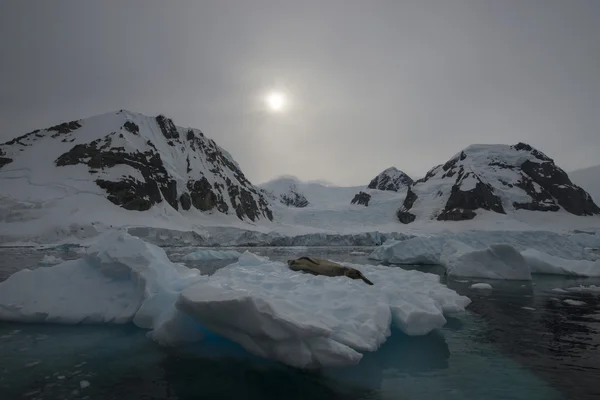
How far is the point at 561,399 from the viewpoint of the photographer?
4332mm

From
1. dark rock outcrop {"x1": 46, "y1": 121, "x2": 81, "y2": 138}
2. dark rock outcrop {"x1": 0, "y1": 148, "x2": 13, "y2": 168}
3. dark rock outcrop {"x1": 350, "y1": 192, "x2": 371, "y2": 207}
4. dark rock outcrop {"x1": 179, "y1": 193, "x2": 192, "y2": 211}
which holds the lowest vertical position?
dark rock outcrop {"x1": 179, "y1": 193, "x2": 192, "y2": 211}

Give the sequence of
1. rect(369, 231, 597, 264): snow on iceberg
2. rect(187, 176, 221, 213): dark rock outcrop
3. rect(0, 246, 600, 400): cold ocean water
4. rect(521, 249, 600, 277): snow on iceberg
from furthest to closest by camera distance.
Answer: rect(187, 176, 221, 213): dark rock outcrop
rect(369, 231, 597, 264): snow on iceberg
rect(521, 249, 600, 277): snow on iceberg
rect(0, 246, 600, 400): cold ocean water

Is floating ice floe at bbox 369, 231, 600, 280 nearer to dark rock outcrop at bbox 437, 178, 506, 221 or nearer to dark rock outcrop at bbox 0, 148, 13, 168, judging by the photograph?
dark rock outcrop at bbox 437, 178, 506, 221

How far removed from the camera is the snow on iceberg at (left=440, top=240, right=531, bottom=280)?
672 inches

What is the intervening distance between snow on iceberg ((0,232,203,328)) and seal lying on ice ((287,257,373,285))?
3231mm

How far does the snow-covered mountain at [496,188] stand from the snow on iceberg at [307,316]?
67.5 m

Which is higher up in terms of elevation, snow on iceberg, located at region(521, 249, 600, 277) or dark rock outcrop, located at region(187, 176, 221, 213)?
dark rock outcrop, located at region(187, 176, 221, 213)

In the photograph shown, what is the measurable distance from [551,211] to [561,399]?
81.7 metres

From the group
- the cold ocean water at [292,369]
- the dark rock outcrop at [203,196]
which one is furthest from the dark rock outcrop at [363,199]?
the cold ocean water at [292,369]

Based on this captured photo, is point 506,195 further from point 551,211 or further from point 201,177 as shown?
point 201,177

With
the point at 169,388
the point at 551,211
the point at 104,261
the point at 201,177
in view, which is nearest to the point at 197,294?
the point at 169,388

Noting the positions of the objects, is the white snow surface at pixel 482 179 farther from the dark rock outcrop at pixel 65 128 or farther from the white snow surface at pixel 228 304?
the dark rock outcrop at pixel 65 128

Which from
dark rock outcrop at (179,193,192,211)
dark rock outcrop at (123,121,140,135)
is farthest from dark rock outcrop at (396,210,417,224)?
dark rock outcrop at (123,121,140,135)

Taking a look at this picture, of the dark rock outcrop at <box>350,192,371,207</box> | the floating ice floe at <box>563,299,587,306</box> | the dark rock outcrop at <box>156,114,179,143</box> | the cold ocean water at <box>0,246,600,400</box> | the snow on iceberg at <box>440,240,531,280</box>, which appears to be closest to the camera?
the cold ocean water at <box>0,246,600,400</box>
